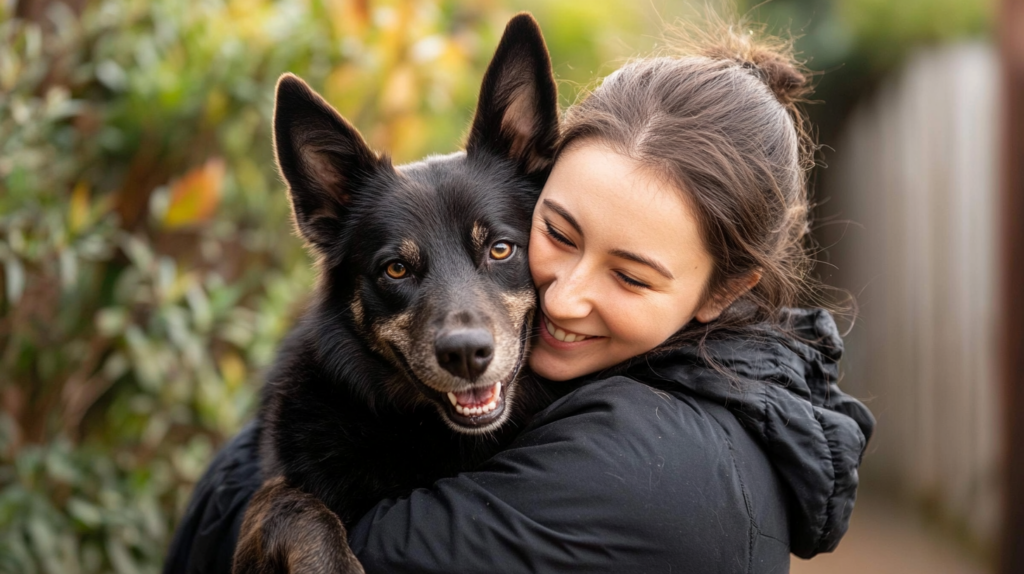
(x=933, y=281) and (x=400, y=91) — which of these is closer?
(x=400, y=91)

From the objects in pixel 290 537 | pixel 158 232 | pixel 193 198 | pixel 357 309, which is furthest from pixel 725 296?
pixel 158 232

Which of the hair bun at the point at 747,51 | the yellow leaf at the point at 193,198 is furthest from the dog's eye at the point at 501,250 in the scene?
the yellow leaf at the point at 193,198

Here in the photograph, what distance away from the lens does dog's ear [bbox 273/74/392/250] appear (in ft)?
7.94

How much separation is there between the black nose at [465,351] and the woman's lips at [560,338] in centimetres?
16

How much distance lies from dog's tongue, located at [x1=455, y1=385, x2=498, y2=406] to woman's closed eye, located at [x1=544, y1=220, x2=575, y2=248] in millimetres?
462

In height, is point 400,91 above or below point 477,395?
above

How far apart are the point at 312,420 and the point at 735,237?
133 cm

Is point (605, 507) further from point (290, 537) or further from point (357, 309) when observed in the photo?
point (357, 309)

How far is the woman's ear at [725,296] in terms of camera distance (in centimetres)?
211

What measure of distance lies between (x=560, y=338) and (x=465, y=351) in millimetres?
258

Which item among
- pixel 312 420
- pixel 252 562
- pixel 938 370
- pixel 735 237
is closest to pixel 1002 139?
pixel 938 370

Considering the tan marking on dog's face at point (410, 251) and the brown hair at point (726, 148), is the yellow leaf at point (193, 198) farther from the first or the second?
the brown hair at point (726, 148)

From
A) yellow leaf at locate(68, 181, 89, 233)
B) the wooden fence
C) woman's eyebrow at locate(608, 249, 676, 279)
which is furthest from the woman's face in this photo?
the wooden fence

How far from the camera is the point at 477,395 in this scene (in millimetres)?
2291
